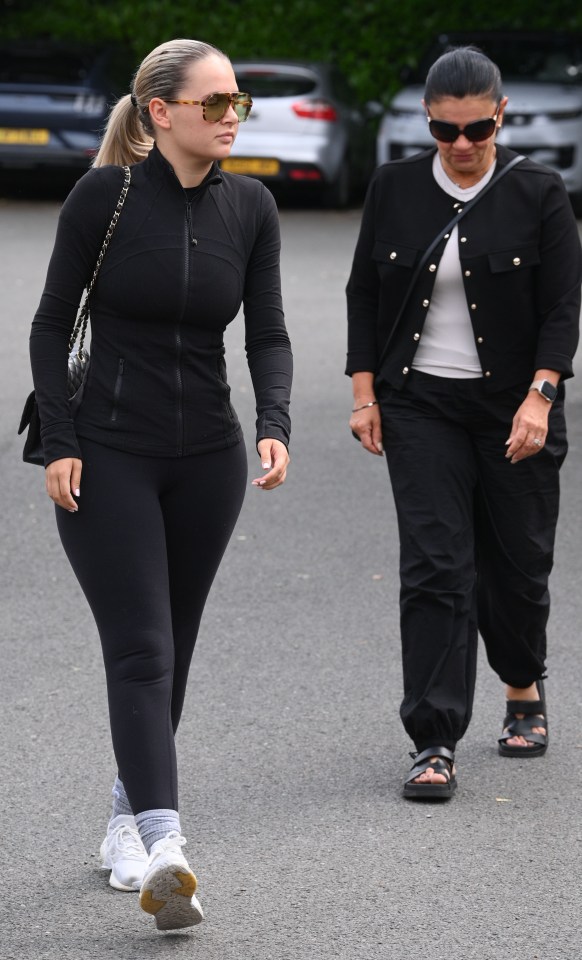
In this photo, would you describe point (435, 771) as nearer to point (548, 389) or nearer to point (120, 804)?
point (120, 804)

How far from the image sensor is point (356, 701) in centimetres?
524

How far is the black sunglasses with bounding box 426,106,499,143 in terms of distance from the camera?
14.3 feet

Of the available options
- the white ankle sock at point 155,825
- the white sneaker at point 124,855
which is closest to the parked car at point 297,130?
the white sneaker at point 124,855

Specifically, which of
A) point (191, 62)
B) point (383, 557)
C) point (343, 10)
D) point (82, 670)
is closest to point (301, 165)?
point (343, 10)

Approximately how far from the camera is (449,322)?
15.0 feet

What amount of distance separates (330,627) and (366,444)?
136 cm

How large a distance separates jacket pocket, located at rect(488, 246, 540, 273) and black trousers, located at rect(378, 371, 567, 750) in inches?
12.6

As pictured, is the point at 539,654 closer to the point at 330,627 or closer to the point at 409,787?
the point at 409,787

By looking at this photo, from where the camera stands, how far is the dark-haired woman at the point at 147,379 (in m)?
3.59

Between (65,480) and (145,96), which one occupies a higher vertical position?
(145,96)

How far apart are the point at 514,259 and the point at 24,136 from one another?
14.0 m

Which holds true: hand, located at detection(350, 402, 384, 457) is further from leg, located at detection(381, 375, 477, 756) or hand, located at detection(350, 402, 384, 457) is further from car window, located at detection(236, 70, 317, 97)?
car window, located at detection(236, 70, 317, 97)

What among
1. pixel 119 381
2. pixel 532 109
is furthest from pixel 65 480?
pixel 532 109

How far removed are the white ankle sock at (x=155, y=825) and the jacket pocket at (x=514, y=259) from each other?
1.77m
